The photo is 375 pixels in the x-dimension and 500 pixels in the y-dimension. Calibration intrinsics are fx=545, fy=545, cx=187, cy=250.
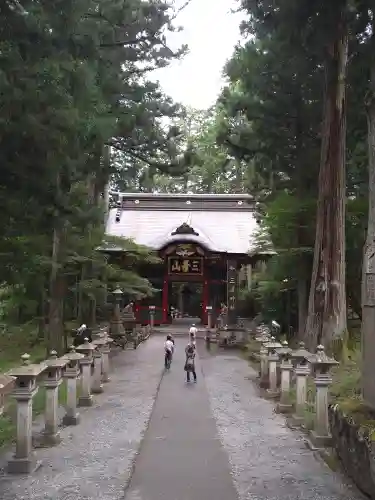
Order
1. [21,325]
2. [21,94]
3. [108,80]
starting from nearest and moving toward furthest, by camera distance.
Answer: [21,94] → [108,80] → [21,325]

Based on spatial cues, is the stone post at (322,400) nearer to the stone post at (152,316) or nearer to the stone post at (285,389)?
the stone post at (285,389)

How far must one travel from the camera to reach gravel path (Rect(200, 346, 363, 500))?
5.36m

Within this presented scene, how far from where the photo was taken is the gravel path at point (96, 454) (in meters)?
5.36

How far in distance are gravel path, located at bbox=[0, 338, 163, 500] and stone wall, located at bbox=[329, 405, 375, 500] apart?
2.29 metres

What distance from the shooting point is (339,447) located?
5.96 metres

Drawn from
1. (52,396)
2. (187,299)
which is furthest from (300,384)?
(187,299)

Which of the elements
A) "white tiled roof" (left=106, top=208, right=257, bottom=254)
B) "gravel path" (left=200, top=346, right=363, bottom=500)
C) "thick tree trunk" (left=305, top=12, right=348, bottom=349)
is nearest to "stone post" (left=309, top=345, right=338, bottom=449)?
"gravel path" (left=200, top=346, right=363, bottom=500)

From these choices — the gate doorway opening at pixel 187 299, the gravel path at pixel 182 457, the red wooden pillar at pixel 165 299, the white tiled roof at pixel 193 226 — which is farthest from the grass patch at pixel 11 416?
the gate doorway opening at pixel 187 299

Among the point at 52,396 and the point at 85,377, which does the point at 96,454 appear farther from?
the point at 85,377

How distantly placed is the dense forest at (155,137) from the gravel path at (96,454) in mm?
2914

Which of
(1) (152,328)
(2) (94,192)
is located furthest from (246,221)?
(2) (94,192)

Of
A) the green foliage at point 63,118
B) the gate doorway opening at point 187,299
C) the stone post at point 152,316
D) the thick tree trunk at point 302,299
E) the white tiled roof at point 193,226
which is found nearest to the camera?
the green foliage at point 63,118

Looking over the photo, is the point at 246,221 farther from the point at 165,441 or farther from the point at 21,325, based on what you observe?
the point at 165,441

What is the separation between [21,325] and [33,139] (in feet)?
44.0
